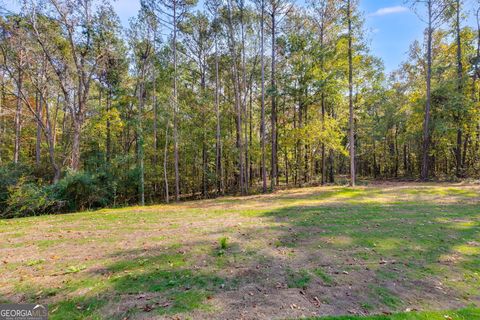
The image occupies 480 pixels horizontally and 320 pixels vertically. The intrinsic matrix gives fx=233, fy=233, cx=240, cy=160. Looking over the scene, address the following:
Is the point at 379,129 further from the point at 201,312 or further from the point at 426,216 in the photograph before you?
the point at 201,312

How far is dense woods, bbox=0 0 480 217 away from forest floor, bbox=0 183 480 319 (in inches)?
304

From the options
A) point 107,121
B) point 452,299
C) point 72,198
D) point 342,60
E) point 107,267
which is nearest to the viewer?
point 452,299

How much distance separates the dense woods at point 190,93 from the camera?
12797 millimetres

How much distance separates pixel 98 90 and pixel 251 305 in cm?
A: 2069

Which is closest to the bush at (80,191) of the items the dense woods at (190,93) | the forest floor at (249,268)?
the dense woods at (190,93)

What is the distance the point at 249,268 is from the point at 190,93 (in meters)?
16.3

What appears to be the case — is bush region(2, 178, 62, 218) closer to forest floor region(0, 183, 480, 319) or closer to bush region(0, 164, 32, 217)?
bush region(0, 164, 32, 217)

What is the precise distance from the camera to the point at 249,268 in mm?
4039

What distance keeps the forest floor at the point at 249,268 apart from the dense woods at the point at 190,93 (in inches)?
304

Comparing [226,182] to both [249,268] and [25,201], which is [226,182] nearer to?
[25,201]

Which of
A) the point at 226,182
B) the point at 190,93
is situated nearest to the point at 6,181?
the point at 190,93

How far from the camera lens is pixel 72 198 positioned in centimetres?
1158

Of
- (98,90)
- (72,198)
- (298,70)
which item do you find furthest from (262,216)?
(98,90)

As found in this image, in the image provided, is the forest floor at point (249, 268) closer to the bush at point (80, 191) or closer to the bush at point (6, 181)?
the bush at point (80, 191)
